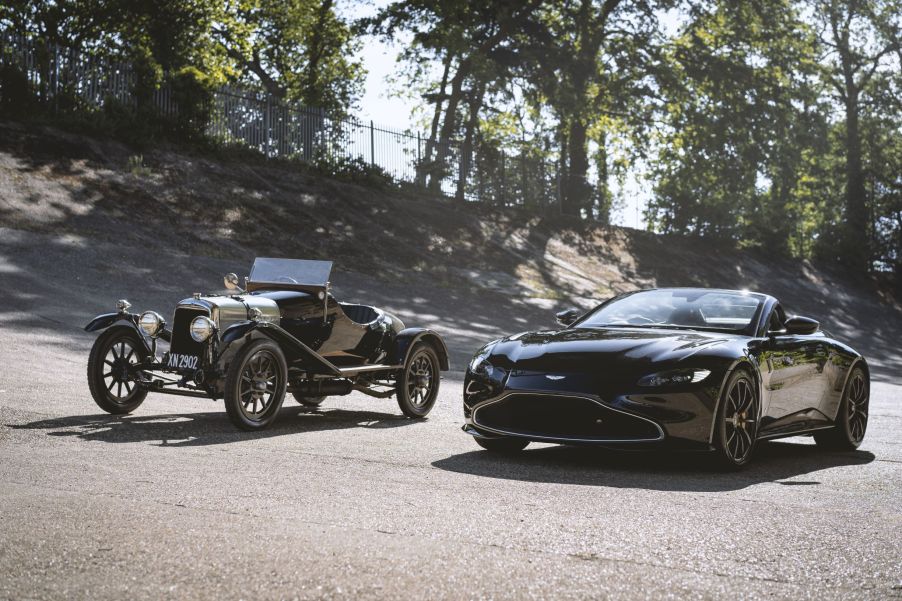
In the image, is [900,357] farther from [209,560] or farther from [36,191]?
[209,560]

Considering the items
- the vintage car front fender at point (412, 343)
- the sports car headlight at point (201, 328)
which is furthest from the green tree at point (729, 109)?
the sports car headlight at point (201, 328)

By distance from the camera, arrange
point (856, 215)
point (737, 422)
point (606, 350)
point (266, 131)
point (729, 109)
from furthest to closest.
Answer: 1. point (856, 215)
2. point (729, 109)
3. point (266, 131)
4. point (606, 350)
5. point (737, 422)

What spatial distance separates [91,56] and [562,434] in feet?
72.6

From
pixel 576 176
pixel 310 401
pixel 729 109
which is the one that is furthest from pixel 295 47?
pixel 310 401

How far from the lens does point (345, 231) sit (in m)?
26.7

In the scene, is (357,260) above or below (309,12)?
below

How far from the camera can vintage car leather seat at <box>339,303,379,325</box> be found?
10852 millimetres

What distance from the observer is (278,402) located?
9070mm

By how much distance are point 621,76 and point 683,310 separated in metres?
29.9

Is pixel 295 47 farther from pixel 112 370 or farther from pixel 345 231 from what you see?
pixel 112 370

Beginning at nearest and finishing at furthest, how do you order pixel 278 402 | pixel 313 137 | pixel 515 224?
1. pixel 278 402
2. pixel 313 137
3. pixel 515 224

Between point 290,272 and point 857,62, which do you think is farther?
point 857,62

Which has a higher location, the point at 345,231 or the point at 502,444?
the point at 345,231

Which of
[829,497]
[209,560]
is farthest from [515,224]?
[209,560]
